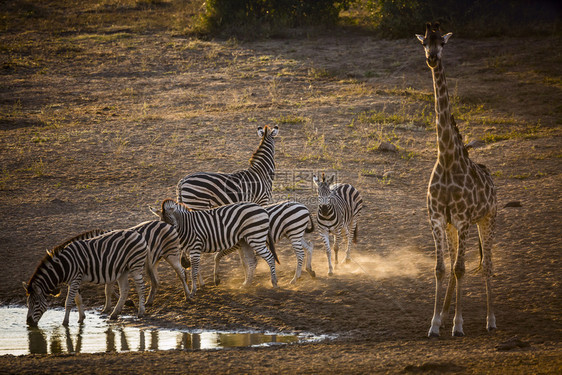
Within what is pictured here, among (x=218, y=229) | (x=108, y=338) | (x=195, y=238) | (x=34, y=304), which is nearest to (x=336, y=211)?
(x=218, y=229)

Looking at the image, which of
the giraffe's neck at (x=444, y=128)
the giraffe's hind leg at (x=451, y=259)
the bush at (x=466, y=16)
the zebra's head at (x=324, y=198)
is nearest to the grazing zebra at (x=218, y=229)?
the zebra's head at (x=324, y=198)

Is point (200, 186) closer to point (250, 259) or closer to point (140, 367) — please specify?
point (250, 259)

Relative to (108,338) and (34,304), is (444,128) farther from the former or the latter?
(34,304)

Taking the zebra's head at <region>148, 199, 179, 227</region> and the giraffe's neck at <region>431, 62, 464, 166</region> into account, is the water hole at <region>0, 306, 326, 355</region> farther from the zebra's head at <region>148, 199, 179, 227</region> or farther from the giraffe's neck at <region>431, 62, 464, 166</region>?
the giraffe's neck at <region>431, 62, 464, 166</region>

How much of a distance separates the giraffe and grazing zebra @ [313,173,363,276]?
253cm

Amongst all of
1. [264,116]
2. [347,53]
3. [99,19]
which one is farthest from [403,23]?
[99,19]

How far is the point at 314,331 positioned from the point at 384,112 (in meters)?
11.4

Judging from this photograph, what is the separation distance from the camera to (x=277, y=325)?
333 inches

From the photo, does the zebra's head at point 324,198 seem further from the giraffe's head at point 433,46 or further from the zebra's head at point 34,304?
the zebra's head at point 34,304

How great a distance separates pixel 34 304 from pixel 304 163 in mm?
7970

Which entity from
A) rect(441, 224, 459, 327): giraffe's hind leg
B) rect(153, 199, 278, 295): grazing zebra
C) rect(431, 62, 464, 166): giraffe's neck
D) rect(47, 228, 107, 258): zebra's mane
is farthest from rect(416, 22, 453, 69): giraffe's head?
rect(47, 228, 107, 258): zebra's mane

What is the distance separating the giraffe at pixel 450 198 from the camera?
7.64m

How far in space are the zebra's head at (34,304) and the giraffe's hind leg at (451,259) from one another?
548cm

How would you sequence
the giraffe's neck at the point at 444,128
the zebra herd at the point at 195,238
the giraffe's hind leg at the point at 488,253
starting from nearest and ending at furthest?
1. the giraffe's hind leg at the point at 488,253
2. the giraffe's neck at the point at 444,128
3. the zebra herd at the point at 195,238
